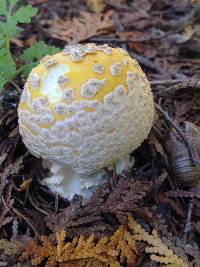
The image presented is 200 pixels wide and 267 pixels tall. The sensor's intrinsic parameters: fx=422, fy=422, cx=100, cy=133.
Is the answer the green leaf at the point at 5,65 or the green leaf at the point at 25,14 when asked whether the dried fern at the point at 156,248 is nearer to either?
the green leaf at the point at 5,65

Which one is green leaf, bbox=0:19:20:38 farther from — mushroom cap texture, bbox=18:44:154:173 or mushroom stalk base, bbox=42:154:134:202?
mushroom stalk base, bbox=42:154:134:202

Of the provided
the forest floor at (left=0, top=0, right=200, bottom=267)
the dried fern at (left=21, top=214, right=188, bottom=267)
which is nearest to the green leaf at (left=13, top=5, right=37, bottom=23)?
the forest floor at (left=0, top=0, right=200, bottom=267)

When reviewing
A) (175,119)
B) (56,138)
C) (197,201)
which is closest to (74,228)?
(56,138)

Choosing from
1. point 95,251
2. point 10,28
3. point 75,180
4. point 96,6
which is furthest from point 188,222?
point 96,6

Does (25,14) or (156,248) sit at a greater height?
(25,14)

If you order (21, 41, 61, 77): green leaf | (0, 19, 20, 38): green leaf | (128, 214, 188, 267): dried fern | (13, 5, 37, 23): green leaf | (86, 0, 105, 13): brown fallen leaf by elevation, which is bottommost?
(128, 214, 188, 267): dried fern

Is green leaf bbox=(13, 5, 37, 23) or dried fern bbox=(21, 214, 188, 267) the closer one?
dried fern bbox=(21, 214, 188, 267)

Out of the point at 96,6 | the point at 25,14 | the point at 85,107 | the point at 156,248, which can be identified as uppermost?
the point at 25,14

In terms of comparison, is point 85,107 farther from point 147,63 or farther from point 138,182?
point 147,63
